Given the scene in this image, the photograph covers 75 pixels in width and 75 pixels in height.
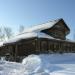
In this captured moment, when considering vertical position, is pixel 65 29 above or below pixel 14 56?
above

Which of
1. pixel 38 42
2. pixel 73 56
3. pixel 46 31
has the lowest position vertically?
pixel 73 56

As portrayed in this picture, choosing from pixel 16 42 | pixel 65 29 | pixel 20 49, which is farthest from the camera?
pixel 65 29

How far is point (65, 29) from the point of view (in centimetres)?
3347

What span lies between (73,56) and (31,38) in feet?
27.6

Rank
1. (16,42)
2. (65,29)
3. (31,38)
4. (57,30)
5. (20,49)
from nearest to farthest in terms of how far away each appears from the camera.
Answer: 1. (31,38)
2. (16,42)
3. (20,49)
4. (57,30)
5. (65,29)

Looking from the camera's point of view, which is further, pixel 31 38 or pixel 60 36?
pixel 60 36

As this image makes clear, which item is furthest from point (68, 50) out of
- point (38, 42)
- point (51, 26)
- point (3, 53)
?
point (3, 53)

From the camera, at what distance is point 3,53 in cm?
3319

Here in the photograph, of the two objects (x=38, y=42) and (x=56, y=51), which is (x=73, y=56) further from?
(x=38, y=42)

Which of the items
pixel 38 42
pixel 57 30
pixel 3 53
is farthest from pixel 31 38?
pixel 3 53

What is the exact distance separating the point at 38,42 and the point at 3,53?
33.8ft

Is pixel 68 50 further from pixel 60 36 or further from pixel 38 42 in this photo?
pixel 38 42

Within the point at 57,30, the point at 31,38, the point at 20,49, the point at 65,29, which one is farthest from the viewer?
the point at 65,29

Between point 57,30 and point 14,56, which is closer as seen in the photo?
point 14,56
